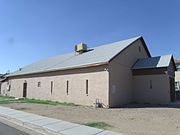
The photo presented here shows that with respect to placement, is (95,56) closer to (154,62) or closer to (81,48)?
(81,48)

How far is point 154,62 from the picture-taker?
20.6 meters

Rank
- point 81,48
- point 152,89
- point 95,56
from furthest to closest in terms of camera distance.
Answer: point 81,48, point 95,56, point 152,89

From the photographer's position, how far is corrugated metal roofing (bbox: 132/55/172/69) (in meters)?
19.6

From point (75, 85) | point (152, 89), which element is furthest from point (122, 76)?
point (75, 85)

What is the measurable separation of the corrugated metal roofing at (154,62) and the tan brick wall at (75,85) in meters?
5.22

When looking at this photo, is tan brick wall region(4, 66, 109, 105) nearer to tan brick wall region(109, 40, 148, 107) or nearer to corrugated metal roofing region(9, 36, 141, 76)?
corrugated metal roofing region(9, 36, 141, 76)

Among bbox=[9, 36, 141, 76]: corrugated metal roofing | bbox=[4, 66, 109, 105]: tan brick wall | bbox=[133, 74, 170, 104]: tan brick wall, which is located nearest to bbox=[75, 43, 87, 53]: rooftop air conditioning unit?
bbox=[9, 36, 141, 76]: corrugated metal roofing

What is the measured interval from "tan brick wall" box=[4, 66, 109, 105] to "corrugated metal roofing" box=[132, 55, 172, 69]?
5.22m

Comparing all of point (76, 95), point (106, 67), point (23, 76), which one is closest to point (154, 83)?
point (106, 67)

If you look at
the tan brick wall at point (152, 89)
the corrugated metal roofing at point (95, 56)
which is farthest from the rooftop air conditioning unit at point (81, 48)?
the tan brick wall at point (152, 89)

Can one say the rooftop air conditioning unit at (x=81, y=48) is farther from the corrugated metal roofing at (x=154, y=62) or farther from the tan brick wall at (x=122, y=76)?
the corrugated metal roofing at (x=154, y=62)

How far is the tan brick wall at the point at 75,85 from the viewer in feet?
58.2

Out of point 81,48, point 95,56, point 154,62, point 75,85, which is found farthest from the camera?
point 81,48

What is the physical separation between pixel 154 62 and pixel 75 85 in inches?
334
